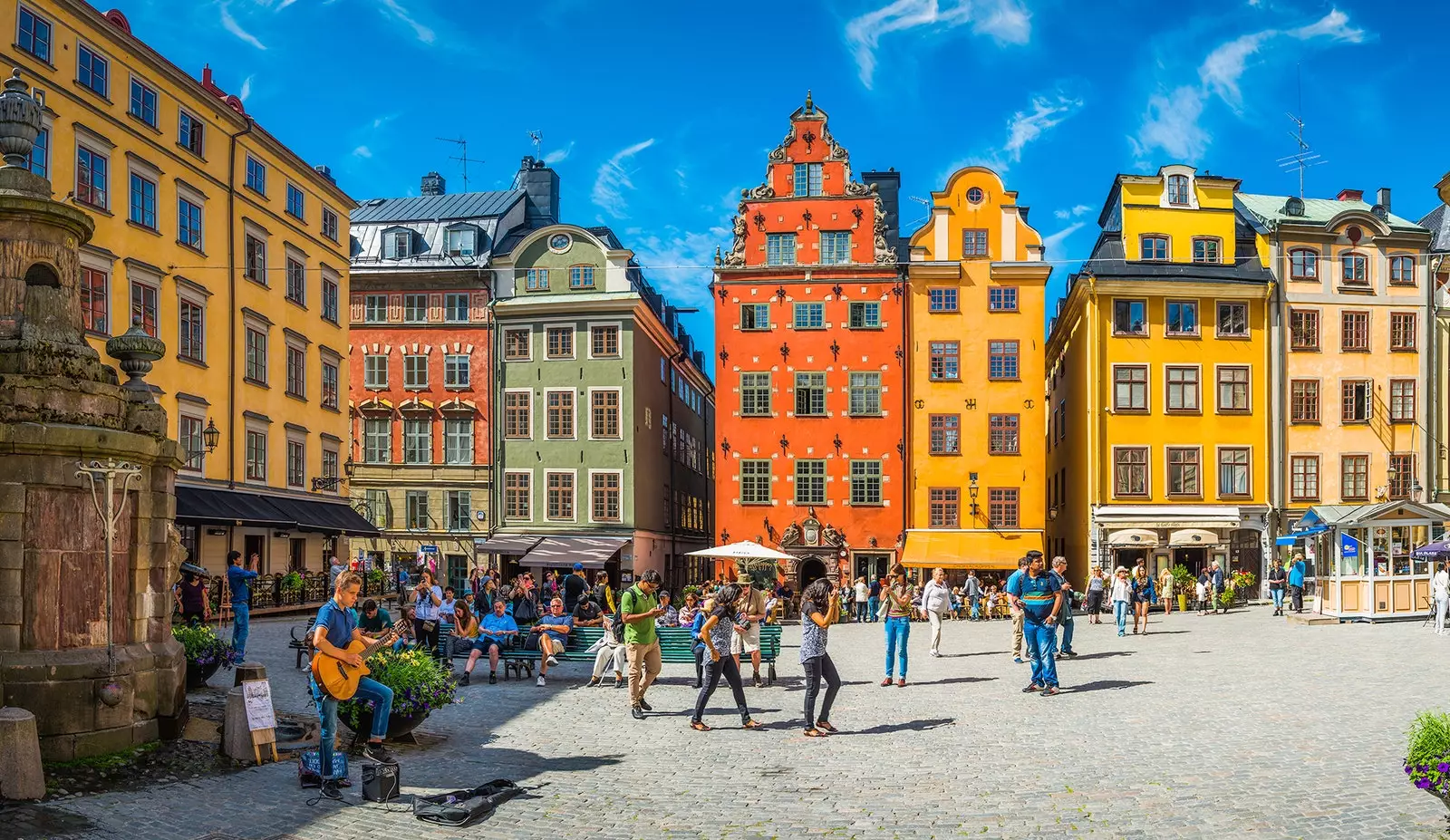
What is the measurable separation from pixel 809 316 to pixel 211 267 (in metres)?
20.0

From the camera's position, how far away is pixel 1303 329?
147ft

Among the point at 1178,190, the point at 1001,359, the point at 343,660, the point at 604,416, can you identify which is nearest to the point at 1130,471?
the point at 1001,359

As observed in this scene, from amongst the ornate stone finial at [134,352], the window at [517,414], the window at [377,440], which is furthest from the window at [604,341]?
the ornate stone finial at [134,352]

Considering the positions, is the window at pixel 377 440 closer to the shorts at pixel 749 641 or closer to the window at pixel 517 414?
the window at pixel 517 414

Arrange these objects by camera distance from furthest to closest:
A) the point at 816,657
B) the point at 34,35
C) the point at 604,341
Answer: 1. the point at 604,341
2. the point at 34,35
3. the point at 816,657

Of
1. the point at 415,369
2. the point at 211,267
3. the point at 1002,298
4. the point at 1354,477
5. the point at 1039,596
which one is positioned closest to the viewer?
the point at 1039,596

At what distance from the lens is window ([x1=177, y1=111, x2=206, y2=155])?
117 ft

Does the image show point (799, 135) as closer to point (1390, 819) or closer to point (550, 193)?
point (550, 193)

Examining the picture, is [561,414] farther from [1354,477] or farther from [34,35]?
[1354,477]

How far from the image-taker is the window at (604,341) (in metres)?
48.4

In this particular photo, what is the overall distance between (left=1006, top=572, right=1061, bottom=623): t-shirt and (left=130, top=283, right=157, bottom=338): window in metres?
24.6

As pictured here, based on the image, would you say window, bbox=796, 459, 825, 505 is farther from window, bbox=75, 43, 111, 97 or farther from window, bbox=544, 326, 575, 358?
window, bbox=75, 43, 111, 97

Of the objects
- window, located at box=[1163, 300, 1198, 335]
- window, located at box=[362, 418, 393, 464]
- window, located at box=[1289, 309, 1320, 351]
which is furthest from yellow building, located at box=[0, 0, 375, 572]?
window, located at box=[1289, 309, 1320, 351]

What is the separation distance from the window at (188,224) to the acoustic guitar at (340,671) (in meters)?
27.3
